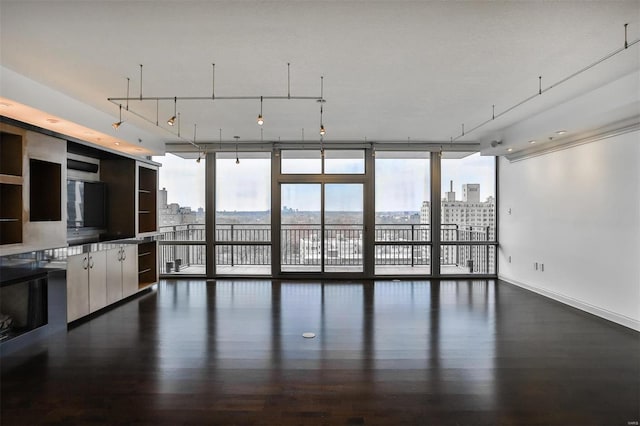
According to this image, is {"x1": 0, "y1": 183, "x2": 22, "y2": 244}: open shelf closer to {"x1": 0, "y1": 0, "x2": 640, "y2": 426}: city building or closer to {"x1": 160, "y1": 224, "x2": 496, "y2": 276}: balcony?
{"x1": 0, "y1": 0, "x2": 640, "y2": 426}: city building

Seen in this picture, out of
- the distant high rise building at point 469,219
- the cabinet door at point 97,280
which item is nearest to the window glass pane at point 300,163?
the distant high rise building at point 469,219

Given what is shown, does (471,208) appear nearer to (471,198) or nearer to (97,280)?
(471,198)

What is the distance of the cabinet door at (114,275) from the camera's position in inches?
179

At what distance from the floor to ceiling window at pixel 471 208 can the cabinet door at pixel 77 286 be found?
632 centimetres

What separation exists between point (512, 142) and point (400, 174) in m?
2.15

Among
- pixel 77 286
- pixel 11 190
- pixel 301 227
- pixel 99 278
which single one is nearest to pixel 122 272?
pixel 99 278

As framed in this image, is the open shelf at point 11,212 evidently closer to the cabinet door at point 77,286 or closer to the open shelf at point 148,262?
the cabinet door at point 77,286

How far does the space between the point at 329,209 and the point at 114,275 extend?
403 centimetres

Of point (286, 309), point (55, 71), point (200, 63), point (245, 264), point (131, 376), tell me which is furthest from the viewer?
point (245, 264)

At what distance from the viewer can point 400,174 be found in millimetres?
Result: 6730

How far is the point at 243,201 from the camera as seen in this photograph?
6.76m

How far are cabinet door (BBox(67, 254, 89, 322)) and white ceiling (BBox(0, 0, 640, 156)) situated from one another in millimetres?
2141

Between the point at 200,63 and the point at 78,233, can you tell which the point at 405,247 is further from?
the point at 78,233

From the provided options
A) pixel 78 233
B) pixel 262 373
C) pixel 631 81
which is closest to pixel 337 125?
pixel 631 81
